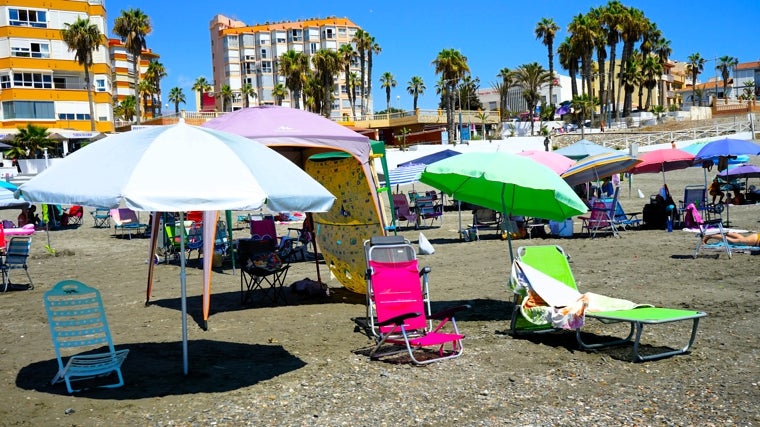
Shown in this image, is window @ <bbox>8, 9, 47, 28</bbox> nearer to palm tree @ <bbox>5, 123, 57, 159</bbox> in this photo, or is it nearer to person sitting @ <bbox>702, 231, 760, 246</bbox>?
palm tree @ <bbox>5, 123, 57, 159</bbox>

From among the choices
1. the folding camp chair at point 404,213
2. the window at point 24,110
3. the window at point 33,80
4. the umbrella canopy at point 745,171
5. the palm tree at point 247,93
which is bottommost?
the folding camp chair at point 404,213

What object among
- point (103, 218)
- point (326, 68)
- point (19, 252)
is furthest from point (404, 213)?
point (326, 68)

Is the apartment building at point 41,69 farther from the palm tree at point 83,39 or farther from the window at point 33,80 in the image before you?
the palm tree at point 83,39

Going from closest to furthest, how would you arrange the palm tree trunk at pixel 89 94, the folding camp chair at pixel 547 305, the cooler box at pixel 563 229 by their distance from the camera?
the folding camp chair at pixel 547 305 < the cooler box at pixel 563 229 < the palm tree trunk at pixel 89 94

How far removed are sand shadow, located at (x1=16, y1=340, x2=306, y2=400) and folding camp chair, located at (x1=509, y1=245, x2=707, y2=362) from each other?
98.5 inches

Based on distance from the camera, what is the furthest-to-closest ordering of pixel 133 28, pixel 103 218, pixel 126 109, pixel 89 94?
pixel 126 109 → pixel 133 28 → pixel 89 94 → pixel 103 218

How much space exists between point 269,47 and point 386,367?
3741 inches

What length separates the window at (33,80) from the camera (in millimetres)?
52531

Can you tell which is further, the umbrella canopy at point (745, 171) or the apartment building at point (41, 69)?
the apartment building at point (41, 69)

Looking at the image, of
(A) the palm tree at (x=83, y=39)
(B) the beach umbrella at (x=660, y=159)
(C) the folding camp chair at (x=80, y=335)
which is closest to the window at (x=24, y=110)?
(A) the palm tree at (x=83, y=39)

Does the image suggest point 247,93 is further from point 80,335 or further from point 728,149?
point 80,335

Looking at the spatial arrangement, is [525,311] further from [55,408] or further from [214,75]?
[214,75]

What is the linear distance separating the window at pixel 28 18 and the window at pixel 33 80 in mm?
3752

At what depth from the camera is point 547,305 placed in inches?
291
